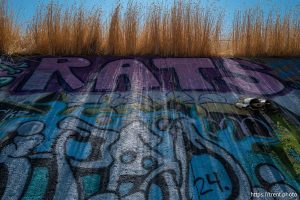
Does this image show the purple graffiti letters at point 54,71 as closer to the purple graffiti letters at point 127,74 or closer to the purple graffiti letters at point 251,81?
the purple graffiti letters at point 127,74

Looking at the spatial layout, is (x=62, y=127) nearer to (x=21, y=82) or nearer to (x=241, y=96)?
(x=21, y=82)

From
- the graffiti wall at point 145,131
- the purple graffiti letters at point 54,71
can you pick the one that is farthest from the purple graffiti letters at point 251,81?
the purple graffiti letters at point 54,71

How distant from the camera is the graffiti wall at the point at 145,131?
13.1ft

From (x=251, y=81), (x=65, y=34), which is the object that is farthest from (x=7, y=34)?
(x=251, y=81)

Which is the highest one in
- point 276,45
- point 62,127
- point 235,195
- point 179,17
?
point 179,17

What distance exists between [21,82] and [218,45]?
11.6 ft

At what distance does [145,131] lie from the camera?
4781 mm

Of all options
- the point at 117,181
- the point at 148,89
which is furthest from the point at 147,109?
the point at 117,181

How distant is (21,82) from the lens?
240 inches

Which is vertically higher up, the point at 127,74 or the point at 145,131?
the point at 127,74

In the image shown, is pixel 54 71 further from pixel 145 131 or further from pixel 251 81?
pixel 251 81

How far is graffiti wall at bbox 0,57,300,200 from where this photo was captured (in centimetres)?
398

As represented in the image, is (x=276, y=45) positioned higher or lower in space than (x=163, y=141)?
higher

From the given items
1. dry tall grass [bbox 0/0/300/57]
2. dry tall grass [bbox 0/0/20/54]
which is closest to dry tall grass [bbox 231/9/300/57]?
dry tall grass [bbox 0/0/300/57]
